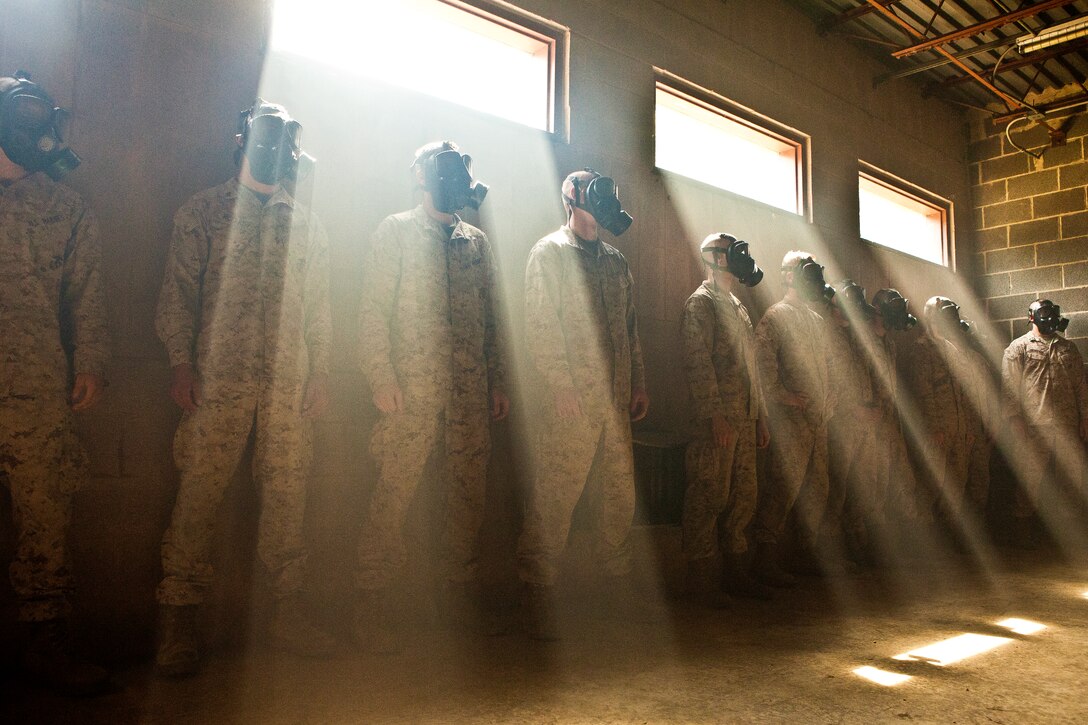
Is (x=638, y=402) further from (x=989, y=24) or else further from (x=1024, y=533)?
(x=1024, y=533)

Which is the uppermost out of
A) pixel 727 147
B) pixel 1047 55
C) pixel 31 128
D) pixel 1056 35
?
pixel 1047 55

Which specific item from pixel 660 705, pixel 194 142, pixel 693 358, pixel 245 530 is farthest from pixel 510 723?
pixel 194 142

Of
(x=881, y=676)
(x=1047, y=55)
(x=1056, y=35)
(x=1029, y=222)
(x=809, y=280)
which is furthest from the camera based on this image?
(x=1029, y=222)

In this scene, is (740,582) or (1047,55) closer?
(740,582)

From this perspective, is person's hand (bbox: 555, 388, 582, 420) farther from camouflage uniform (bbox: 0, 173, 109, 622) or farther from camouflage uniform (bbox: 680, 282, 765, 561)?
camouflage uniform (bbox: 0, 173, 109, 622)

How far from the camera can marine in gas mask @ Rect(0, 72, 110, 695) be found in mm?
2201

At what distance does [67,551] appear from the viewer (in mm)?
→ 2311

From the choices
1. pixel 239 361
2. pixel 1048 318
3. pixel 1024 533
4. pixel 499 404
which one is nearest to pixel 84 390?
pixel 239 361

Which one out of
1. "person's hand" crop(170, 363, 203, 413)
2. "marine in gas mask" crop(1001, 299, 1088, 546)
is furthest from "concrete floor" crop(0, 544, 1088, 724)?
"marine in gas mask" crop(1001, 299, 1088, 546)

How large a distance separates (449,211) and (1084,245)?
644cm

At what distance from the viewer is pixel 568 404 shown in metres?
3.03

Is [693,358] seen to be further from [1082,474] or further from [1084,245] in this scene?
[1084,245]

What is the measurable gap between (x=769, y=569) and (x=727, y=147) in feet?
9.41

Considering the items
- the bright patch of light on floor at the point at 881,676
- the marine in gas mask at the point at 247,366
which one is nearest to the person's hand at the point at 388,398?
the marine in gas mask at the point at 247,366
